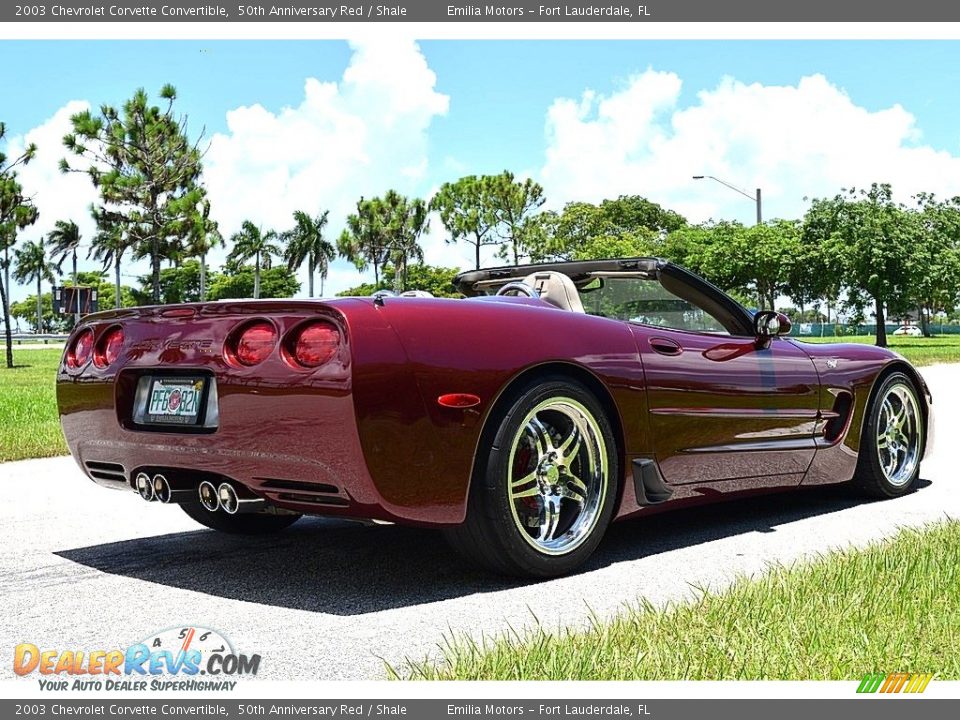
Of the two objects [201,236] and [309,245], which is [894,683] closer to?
[201,236]

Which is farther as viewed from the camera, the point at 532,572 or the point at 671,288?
the point at 671,288

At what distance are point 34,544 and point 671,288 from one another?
3158 millimetres

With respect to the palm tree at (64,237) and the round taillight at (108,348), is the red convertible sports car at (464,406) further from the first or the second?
the palm tree at (64,237)

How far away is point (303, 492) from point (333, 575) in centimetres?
70

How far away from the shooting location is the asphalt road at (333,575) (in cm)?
339

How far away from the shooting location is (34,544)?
4996mm

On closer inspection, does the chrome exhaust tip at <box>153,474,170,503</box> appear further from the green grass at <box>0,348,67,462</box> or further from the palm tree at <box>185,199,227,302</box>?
the palm tree at <box>185,199,227,302</box>

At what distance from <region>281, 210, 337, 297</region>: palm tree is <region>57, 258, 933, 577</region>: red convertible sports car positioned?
59.5 meters

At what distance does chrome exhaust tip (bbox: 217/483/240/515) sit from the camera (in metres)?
3.85

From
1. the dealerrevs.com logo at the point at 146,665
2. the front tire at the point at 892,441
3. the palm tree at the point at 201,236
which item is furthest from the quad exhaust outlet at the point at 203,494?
the palm tree at the point at 201,236

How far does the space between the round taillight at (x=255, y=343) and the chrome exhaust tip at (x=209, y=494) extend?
19.0 inches
